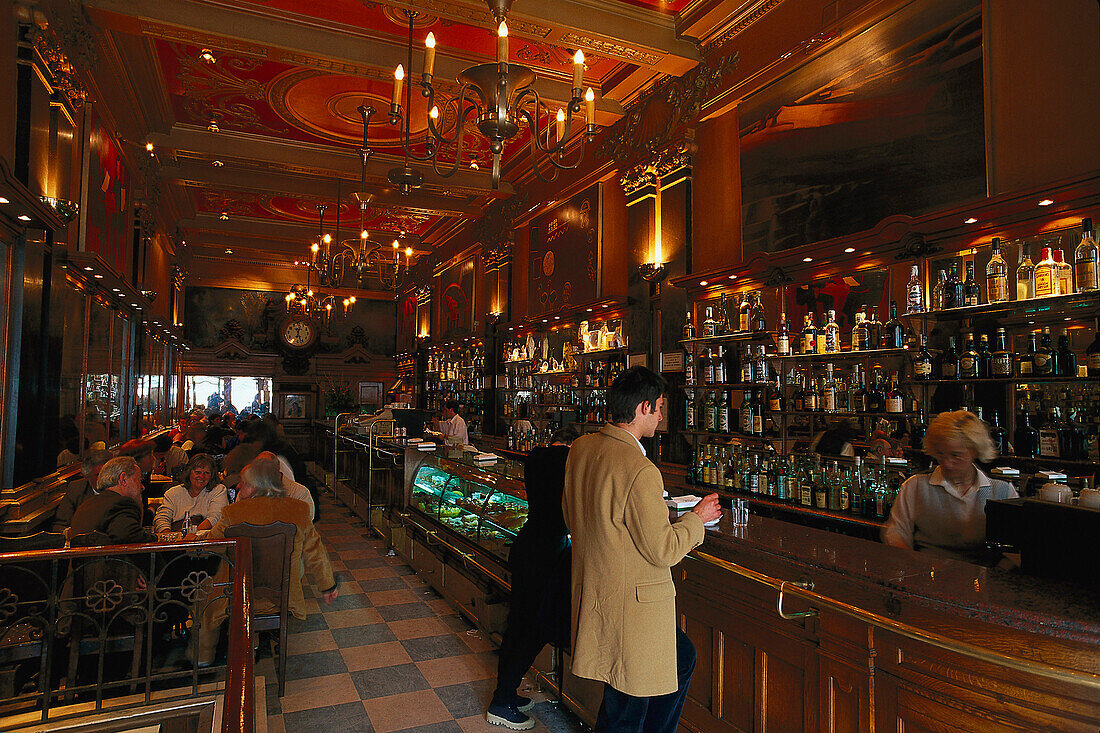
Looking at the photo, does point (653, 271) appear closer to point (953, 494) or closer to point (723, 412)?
point (723, 412)

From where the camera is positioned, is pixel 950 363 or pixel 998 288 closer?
pixel 998 288

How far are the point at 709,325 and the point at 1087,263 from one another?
3.08m

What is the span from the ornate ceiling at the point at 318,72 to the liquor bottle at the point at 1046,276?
156 inches

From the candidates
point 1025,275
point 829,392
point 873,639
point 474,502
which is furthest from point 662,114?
A: point 873,639

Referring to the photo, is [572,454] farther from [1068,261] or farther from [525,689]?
[1068,261]

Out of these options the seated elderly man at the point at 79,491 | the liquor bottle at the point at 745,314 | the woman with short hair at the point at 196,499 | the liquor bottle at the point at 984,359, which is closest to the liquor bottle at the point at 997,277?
the liquor bottle at the point at 984,359

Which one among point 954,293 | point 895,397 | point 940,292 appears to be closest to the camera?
point 954,293

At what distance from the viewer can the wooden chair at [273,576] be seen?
159 inches

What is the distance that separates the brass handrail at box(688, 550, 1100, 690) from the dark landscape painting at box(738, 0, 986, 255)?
3187 mm

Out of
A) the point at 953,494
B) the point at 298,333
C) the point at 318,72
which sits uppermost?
the point at 318,72

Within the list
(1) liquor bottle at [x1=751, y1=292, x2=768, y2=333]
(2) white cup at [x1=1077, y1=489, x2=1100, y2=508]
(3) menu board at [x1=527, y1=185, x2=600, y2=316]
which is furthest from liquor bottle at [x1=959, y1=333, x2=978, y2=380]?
(3) menu board at [x1=527, y1=185, x2=600, y2=316]

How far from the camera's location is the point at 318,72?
7766mm

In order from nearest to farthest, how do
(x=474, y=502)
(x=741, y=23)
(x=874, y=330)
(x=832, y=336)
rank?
1. (x=874, y=330)
2. (x=832, y=336)
3. (x=474, y=502)
4. (x=741, y=23)

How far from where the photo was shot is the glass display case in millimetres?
4691
